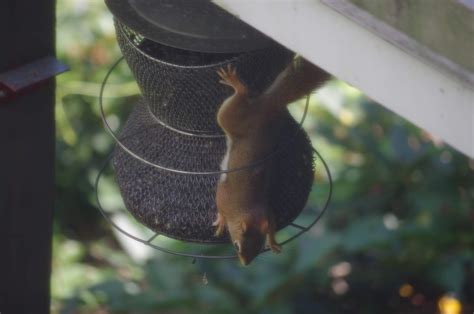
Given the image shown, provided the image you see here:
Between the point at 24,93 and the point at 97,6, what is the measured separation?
8.66 ft

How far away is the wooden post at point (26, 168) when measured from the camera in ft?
5.98

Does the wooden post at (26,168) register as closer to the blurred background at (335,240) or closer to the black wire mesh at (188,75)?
the black wire mesh at (188,75)

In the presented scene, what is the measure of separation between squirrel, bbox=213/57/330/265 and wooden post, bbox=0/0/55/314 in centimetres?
34

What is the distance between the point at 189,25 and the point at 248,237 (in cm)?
60

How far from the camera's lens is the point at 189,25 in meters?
1.83

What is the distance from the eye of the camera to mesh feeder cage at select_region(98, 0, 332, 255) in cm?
182

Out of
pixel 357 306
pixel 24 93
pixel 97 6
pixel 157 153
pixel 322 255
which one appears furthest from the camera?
pixel 97 6

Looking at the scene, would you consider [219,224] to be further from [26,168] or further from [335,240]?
[335,240]

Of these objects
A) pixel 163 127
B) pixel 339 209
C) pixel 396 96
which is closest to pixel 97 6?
pixel 339 209

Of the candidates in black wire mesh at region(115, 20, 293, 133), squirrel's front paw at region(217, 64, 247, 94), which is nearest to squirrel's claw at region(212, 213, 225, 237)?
black wire mesh at region(115, 20, 293, 133)

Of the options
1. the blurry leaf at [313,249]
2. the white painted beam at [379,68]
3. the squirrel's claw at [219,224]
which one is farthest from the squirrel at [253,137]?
the blurry leaf at [313,249]

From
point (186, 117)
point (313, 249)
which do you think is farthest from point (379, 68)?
point (313, 249)

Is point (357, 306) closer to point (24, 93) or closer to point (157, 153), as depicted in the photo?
point (157, 153)

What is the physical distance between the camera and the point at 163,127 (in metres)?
2.02
